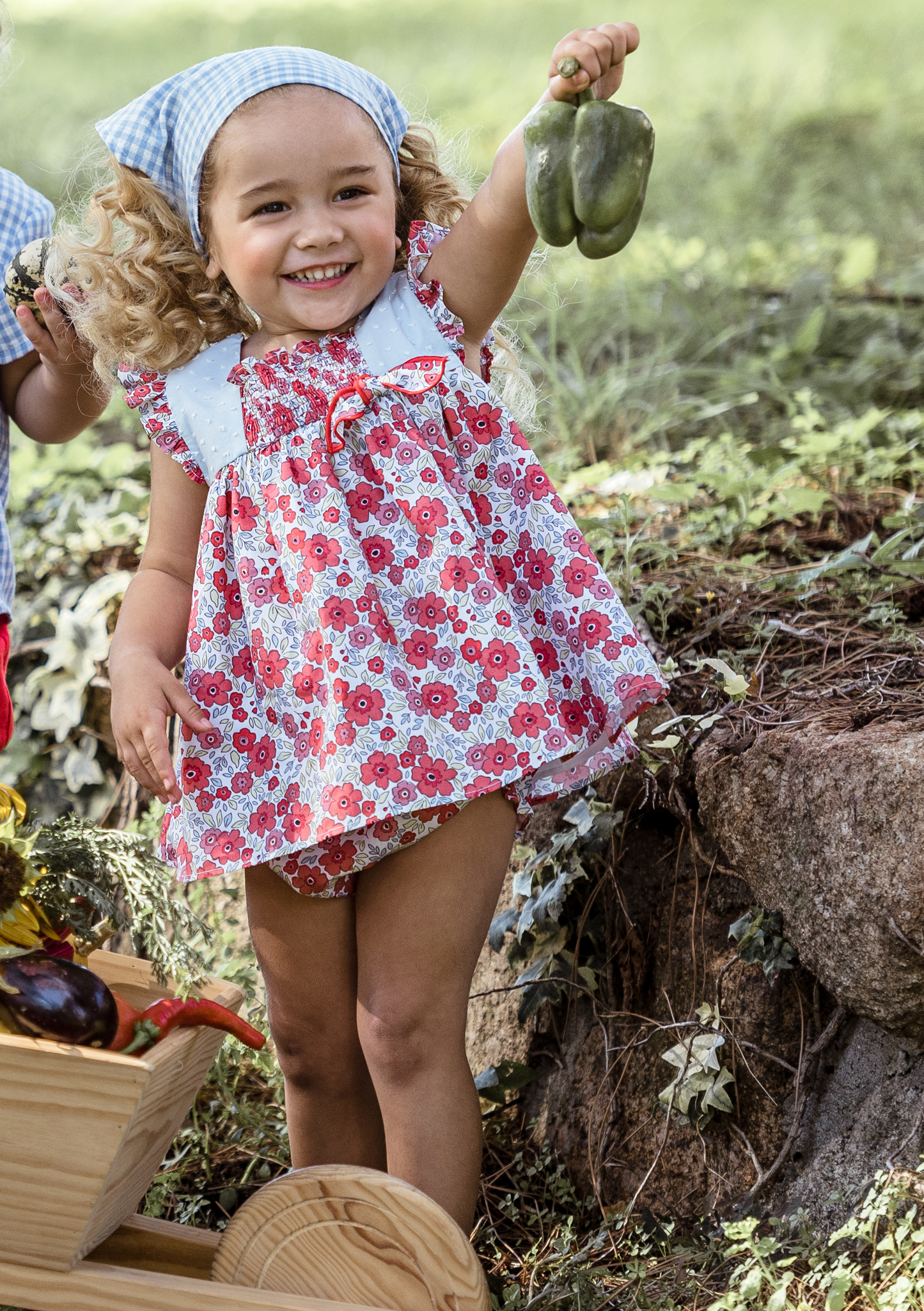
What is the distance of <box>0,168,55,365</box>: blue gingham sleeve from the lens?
210 centimetres

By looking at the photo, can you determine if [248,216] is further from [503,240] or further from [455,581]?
[455,581]

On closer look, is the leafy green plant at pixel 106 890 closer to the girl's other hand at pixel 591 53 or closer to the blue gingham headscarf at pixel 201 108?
the blue gingham headscarf at pixel 201 108

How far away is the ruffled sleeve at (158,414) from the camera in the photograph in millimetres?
1734

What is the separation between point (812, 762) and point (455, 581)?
55 cm

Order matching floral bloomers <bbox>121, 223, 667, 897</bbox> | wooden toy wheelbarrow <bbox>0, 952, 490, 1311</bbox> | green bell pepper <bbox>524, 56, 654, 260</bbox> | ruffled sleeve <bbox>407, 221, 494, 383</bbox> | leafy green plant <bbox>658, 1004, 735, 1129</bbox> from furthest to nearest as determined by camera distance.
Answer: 1. leafy green plant <bbox>658, 1004, 735, 1129</bbox>
2. ruffled sleeve <bbox>407, 221, 494, 383</bbox>
3. matching floral bloomers <bbox>121, 223, 667, 897</bbox>
4. green bell pepper <bbox>524, 56, 654, 260</bbox>
5. wooden toy wheelbarrow <bbox>0, 952, 490, 1311</bbox>

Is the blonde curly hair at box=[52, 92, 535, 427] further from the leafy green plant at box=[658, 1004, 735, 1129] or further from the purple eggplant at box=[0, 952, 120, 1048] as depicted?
the leafy green plant at box=[658, 1004, 735, 1129]

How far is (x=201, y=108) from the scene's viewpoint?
1.64 metres

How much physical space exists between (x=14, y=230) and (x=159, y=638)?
0.84 metres

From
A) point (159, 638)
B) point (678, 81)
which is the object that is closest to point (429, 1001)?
point (159, 638)

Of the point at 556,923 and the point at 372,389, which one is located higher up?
the point at 372,389

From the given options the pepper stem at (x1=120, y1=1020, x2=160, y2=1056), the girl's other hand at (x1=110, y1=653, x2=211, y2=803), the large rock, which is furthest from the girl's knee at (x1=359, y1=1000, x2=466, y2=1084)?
the large rock

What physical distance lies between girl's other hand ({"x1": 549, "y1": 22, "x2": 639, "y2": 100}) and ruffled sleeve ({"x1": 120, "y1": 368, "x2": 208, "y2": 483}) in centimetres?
66

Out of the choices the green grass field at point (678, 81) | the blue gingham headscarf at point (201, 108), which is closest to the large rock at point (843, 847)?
the blue gingham headscarf at point (201, 108)

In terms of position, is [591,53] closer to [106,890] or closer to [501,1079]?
[106,890]
